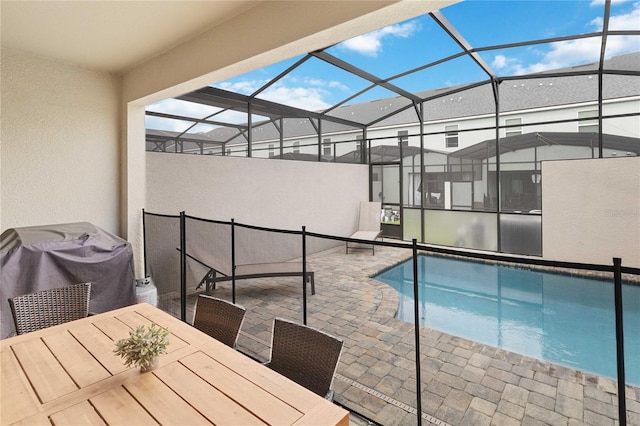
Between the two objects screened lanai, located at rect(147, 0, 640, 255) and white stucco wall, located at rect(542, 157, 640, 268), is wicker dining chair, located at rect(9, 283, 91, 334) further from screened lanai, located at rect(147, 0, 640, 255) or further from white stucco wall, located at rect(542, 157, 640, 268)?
A: white stucco wall, located at rect(542, 157, 640, 268)

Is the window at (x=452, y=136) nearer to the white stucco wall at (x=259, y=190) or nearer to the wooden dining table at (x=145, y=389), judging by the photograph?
the white stucco wall at (x=259, y=190)

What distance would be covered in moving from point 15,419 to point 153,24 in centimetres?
302

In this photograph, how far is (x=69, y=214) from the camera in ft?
12.5

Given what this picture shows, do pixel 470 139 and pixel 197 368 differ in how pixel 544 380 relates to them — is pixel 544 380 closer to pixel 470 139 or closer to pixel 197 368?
pixel 197 368

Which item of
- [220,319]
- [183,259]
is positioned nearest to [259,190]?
[183,259]

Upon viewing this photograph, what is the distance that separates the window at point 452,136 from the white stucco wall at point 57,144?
22.9 feet

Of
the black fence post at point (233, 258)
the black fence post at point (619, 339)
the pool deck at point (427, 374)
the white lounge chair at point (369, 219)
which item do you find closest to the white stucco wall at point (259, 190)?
the white lounge chair at point (369, 219)

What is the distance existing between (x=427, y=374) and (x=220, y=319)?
1808 millimetres

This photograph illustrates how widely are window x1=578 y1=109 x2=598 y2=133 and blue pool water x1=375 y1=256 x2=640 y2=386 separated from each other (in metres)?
3.43

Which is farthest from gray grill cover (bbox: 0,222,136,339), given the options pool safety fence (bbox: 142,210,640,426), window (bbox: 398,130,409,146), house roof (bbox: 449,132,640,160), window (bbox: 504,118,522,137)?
window (bbox: 504,118,522,137)

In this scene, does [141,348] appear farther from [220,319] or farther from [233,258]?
[233,258]

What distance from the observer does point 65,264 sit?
3.04 metres

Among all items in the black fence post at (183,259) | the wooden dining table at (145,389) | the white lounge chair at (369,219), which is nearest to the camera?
the wooden dining table at (145,389)

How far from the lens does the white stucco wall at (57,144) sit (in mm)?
3393
